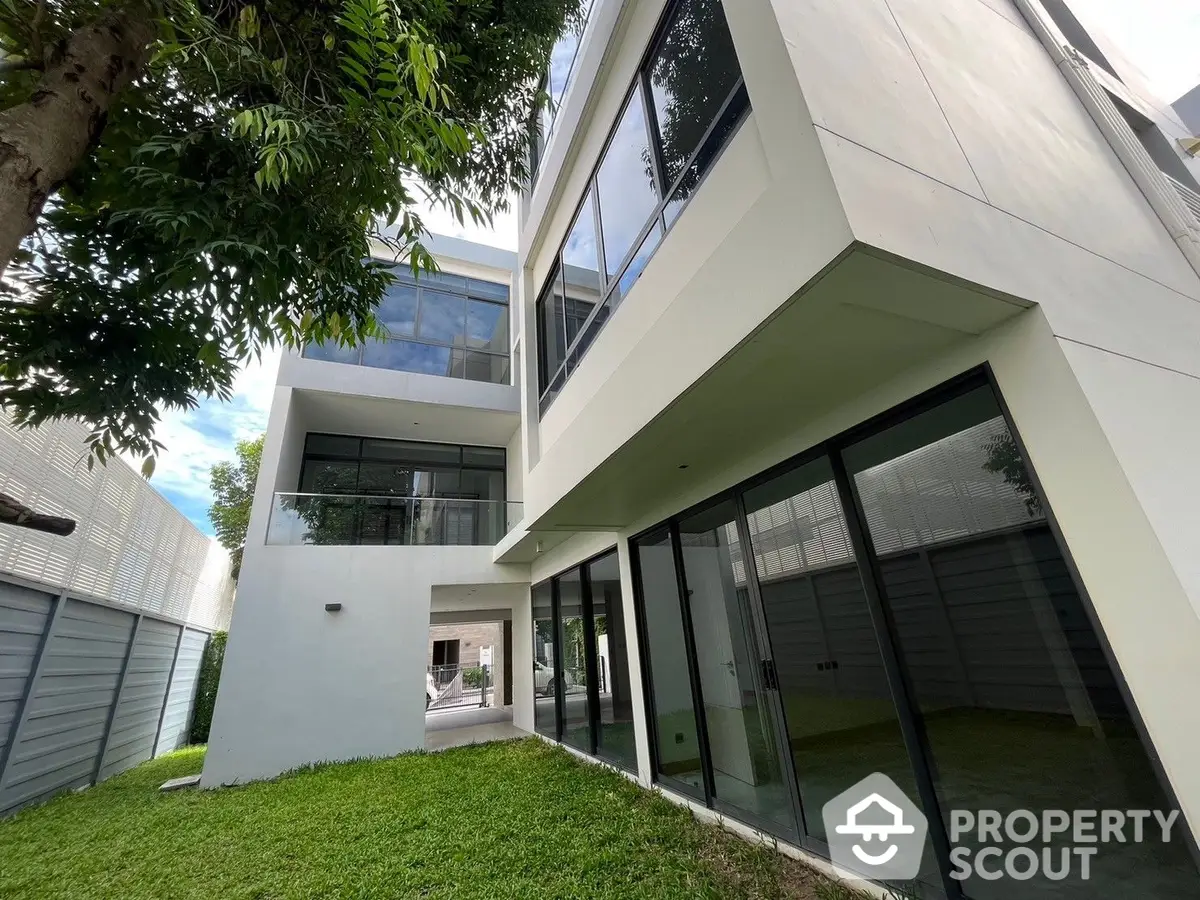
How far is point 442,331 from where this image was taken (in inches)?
413

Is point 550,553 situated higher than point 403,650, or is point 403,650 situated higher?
point 550,553

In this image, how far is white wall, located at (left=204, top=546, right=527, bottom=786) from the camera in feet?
22.7

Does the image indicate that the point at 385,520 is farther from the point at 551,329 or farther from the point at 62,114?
the point at 62,114

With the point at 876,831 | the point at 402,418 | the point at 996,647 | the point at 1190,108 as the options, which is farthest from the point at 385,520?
the point at 1190,108

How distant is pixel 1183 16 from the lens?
485 cm

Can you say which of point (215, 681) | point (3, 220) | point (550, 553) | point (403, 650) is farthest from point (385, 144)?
point (215, 681)

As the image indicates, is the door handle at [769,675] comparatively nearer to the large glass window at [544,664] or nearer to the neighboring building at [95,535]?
the large glass window at [544,664]

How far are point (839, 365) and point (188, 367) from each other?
153 inches

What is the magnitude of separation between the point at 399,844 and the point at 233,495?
652 inches

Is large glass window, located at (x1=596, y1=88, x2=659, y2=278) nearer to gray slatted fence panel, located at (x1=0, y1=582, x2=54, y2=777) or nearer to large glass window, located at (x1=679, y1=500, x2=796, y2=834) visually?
large glass window, located at (x1=679, y1=500, x2=796, y2=834)

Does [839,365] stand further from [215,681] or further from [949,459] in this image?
[215,681]

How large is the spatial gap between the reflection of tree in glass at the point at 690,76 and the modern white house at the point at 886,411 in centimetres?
3

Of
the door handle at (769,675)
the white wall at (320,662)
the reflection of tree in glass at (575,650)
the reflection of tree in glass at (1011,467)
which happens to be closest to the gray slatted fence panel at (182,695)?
the white wall at (320,662)

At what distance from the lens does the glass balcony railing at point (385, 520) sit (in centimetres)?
793
